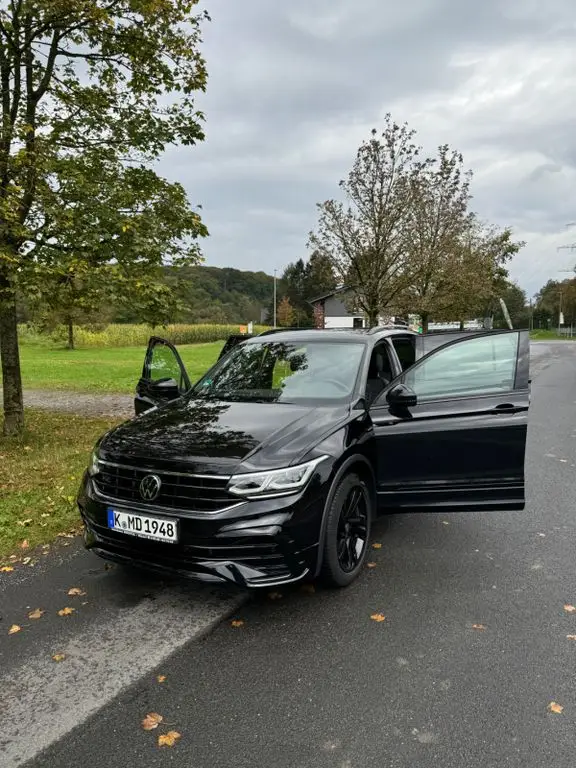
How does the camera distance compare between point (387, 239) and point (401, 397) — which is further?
point (387, 239)

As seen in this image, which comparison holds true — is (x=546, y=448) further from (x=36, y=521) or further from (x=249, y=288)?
(x=249, y=288)

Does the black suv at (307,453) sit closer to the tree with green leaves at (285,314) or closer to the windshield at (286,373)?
→ the windshield at (286,373)

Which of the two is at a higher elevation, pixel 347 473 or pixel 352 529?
pixel 347 473

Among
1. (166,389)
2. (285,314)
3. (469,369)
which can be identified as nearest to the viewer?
(469,369)

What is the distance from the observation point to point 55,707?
8.29ft

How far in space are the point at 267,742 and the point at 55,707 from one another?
40.5 inches

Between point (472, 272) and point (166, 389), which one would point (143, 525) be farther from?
point (472, 272)

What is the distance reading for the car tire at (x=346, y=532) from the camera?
3.37 m

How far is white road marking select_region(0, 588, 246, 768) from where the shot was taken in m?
2.39

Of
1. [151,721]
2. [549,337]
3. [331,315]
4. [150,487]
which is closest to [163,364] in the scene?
[150,487]

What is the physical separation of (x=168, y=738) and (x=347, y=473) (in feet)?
6.02

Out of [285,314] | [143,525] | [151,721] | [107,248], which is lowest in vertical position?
[151,721]

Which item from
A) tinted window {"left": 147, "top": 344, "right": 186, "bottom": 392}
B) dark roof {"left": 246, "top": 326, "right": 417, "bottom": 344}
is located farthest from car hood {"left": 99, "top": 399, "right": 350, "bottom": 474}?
tinted window {"left": 147, "top": 344, "right": 186, "bottom": 392}

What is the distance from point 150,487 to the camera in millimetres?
3191
